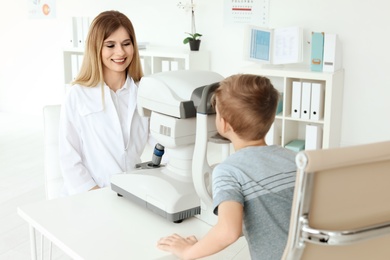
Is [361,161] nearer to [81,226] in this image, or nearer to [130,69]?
[81,226]

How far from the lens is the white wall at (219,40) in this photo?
3.95m

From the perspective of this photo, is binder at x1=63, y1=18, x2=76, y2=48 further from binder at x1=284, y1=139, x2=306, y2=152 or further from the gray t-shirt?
the gray t-shirt

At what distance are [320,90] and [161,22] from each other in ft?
6.15

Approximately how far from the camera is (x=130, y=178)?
1604 mm

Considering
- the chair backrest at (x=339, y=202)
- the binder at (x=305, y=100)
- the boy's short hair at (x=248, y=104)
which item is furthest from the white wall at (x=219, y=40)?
the chair backrest at (x=339, y=202)

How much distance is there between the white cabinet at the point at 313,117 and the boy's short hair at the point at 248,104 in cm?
264

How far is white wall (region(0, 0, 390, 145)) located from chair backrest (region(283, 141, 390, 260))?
10.6 feet

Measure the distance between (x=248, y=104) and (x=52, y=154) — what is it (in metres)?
1.13

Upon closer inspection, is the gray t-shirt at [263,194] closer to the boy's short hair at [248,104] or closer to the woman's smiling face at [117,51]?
the boy's short hair at [248,104]

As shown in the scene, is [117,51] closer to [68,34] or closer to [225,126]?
[225,126]

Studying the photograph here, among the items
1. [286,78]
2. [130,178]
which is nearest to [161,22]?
[286,78]

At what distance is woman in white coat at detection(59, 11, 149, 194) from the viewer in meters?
2.00

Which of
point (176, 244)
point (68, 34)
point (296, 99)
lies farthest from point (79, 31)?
point (176, 244)

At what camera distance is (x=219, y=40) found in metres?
4.66
